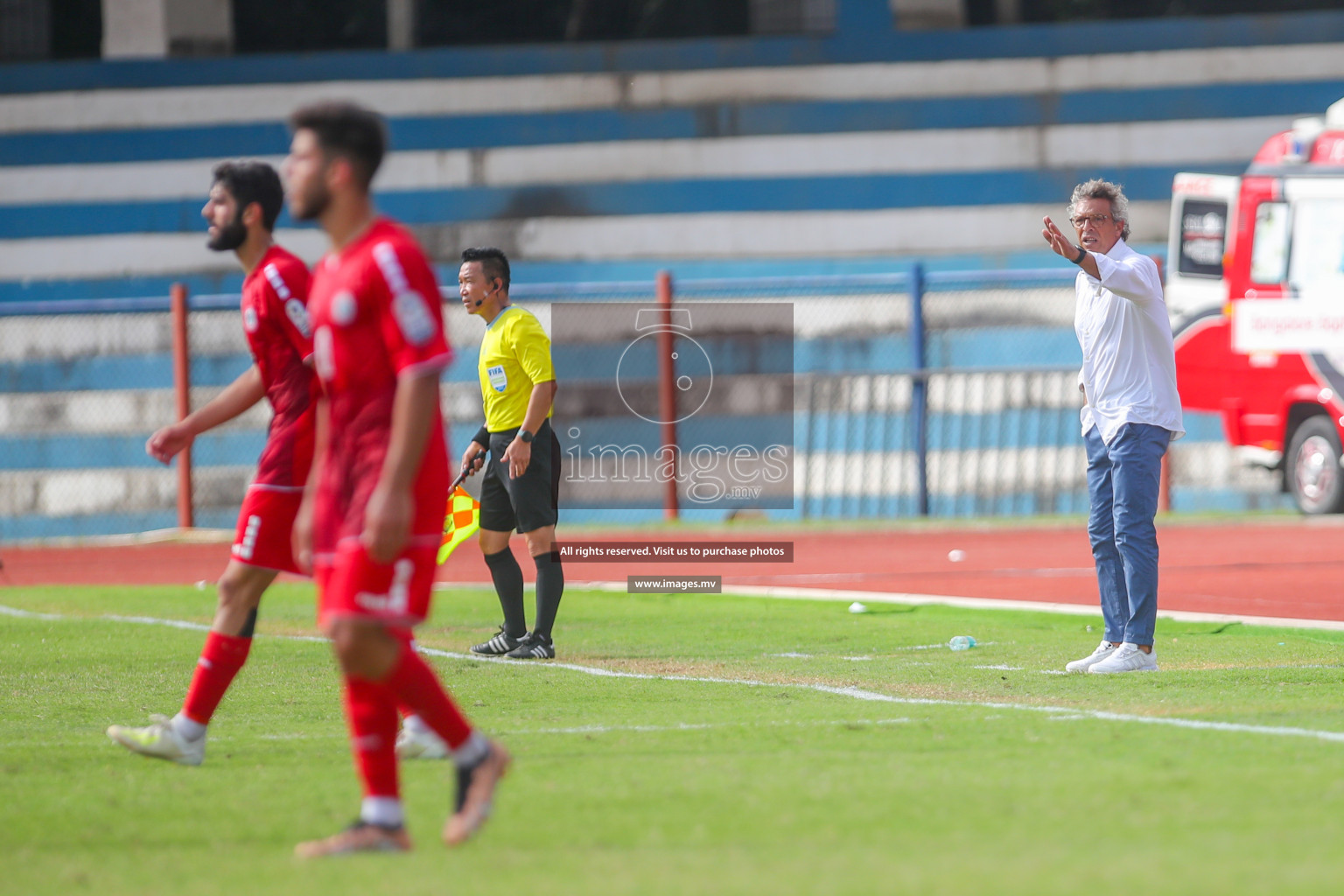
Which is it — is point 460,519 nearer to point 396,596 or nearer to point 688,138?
point 396,596

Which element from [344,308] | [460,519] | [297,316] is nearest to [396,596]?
[344,308]

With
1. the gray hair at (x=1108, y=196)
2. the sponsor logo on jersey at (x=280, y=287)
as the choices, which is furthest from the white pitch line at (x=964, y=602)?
the sponsor logo on jersey at (x=280, y=287)

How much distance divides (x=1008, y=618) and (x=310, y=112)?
21.7 ft

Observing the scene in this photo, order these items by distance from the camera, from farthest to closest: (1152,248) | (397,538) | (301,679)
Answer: (1152,248), (301,679), (397,538)

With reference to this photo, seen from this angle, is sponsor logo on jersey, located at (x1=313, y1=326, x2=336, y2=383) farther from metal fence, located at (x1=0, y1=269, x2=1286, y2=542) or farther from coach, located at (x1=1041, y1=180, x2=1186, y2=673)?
metal fence, located at (x1=0, y1=269, x2=1286, y2=542)

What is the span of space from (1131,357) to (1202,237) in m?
11.3

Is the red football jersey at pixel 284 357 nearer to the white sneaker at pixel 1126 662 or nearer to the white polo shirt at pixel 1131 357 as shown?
the white polo shirt at pixel 1131 357

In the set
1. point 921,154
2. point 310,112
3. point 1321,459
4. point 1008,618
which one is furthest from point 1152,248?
point 310,112

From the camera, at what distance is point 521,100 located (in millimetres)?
23734

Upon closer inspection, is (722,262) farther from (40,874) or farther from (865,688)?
(40,874)

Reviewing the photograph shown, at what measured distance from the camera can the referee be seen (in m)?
8.73

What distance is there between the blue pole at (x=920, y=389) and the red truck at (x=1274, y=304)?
2.67 meters

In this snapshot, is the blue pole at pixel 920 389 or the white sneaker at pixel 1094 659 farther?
the blue pole at pixel 920 389

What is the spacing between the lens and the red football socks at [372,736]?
14.5 ft
